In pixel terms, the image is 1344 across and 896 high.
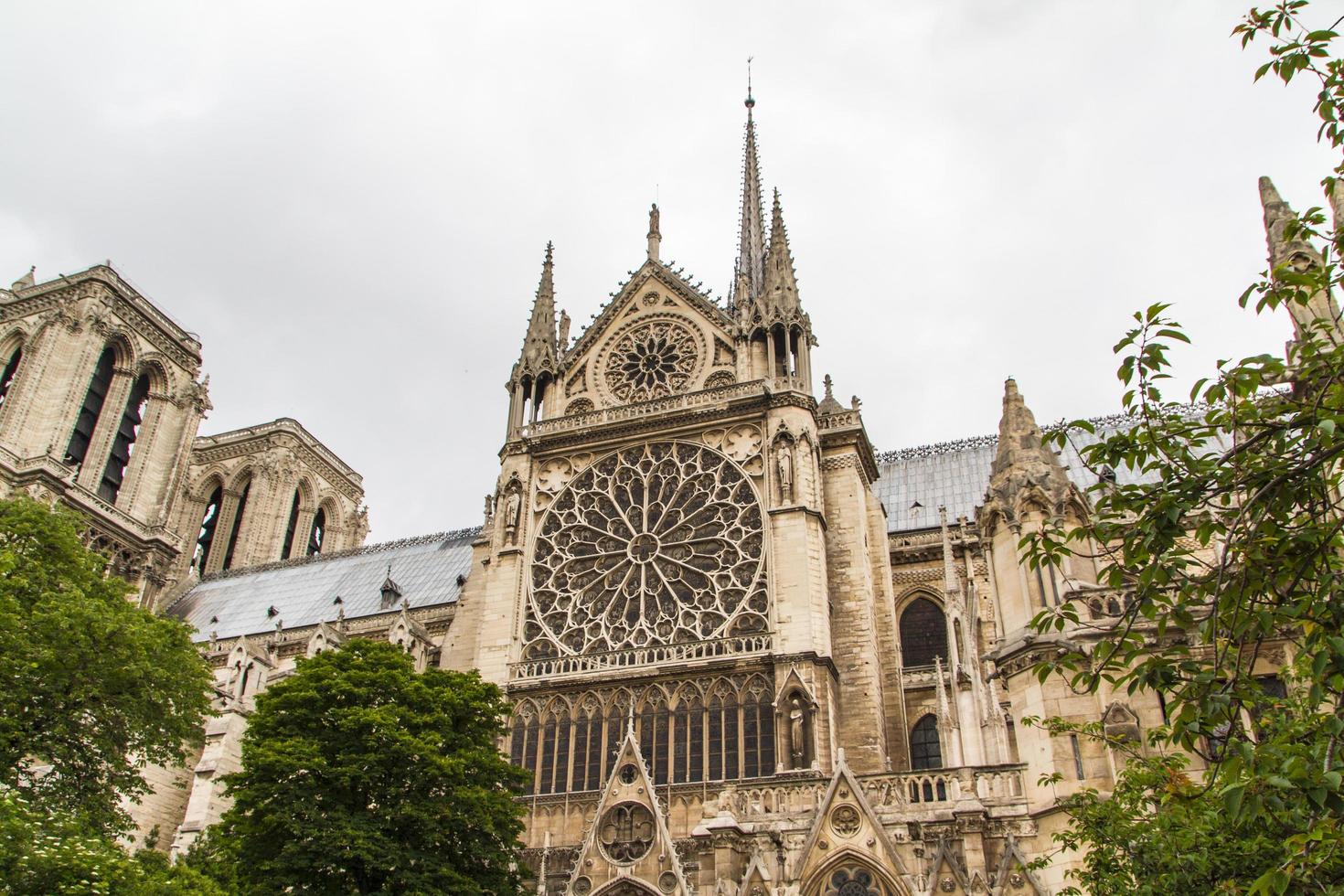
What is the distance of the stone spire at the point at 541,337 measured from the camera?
34.1m

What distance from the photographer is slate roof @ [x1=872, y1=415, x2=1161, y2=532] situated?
124 ft

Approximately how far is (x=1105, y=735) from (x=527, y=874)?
1252 centimetres

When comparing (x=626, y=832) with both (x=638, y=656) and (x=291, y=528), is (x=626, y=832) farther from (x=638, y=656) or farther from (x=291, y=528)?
(x=291, y=528)

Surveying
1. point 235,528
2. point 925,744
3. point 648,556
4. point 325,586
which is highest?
point 235,528

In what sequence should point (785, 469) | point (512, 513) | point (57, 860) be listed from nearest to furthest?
point (57, 860) < point (785, 469) < point (512, 513)

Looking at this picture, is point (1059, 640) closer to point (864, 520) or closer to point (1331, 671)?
point (1331, 671)

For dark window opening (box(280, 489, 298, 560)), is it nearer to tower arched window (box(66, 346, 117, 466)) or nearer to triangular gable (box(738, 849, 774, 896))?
tower arched window (box(66, 346, 117, 466))

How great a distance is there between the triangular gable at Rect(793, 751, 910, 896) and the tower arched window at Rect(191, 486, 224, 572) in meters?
48.3

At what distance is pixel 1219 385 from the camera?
7.46 meters

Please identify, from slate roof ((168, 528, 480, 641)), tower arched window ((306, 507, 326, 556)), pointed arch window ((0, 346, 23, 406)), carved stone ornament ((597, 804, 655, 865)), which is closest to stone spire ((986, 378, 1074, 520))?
carved stone ornament ((597, 804, 655, 865))

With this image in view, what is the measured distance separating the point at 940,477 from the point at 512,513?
1724 cm

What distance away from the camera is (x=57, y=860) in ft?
52.2

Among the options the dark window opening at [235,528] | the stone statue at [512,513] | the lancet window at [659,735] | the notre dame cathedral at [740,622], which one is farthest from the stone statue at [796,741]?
the dark window opening at [235,528]

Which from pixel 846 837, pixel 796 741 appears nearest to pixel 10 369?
pixel 796 741
